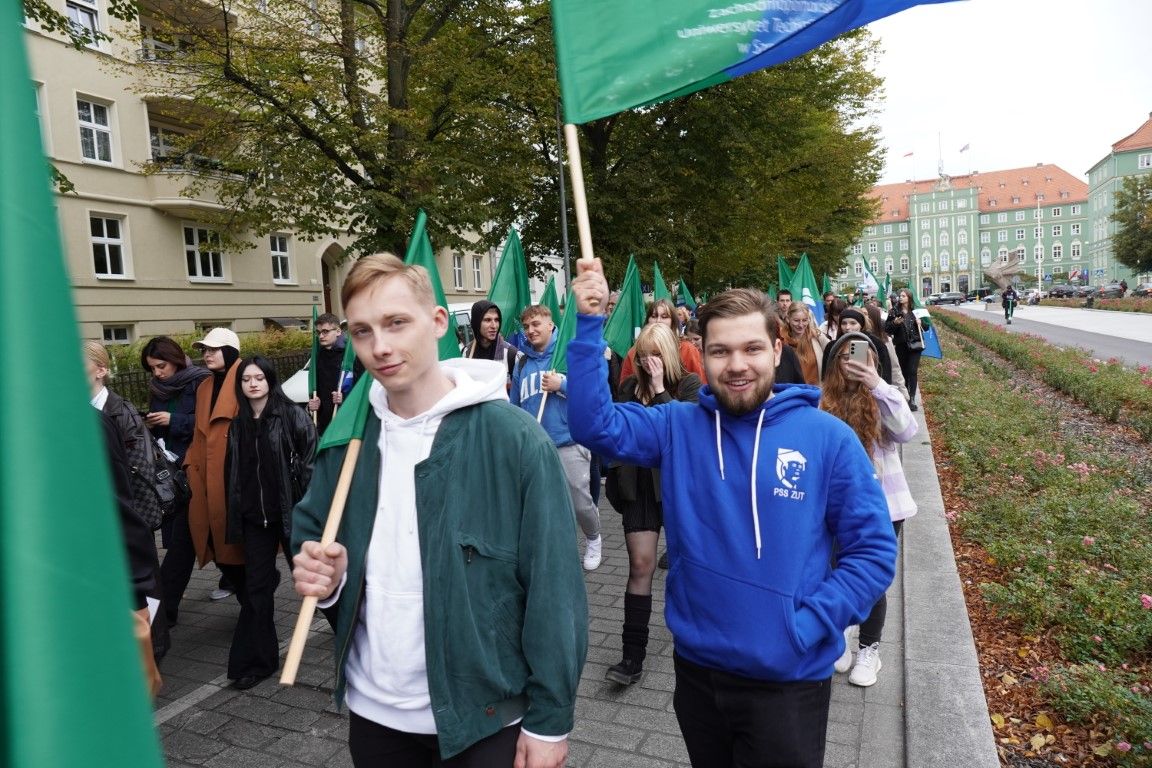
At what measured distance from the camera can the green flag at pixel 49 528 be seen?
63 centimetres

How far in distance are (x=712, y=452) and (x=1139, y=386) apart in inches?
485

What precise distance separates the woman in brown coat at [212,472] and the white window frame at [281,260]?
2318cm

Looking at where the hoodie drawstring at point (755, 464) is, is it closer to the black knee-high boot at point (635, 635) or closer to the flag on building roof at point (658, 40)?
the flag on building roof at point (658, 40)

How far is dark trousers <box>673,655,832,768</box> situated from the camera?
2.28m

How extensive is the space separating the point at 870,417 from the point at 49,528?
4.09 m

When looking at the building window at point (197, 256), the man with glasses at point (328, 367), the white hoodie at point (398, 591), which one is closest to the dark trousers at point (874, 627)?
the white hoodie at point (398, 591)

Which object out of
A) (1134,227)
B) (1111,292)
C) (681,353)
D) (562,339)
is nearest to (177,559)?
(562,339)

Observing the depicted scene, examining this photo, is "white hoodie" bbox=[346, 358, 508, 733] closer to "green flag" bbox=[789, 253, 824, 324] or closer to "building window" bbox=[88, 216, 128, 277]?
"green flag" bbox=[789, 253, 824, 324]

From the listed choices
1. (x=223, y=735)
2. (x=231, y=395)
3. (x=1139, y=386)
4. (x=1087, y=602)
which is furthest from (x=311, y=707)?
(x=1139, y=386)

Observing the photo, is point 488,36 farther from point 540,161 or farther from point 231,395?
point 231,395

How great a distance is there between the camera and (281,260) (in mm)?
27781

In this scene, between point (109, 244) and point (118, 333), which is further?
point (118, 333)

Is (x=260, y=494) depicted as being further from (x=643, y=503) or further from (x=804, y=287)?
(x=804, y=287)

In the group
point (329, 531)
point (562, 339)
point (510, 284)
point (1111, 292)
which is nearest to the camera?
point (329, 531)
